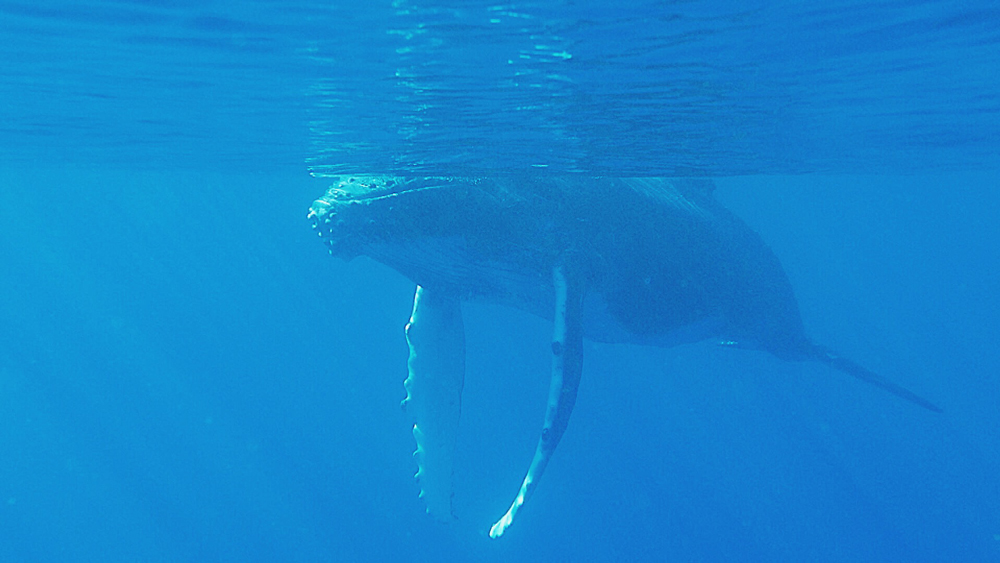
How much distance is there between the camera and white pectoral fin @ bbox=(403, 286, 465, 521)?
12109mm

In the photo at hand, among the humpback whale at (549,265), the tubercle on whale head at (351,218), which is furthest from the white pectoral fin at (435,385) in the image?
the tubercle on whale head at (351,218)

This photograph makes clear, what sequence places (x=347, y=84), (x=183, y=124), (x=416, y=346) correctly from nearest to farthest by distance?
1. (x=347, y=84)
2. (x=416, y=346)
3. (x=183, y=124)

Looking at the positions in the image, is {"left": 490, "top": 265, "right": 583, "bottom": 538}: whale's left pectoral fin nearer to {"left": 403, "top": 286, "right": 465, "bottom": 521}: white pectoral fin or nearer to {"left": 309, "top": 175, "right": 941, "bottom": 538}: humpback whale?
{"left": 309, "top": 175, "right": 941, "bottom": 538}: humpback whale

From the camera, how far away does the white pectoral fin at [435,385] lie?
12109mm

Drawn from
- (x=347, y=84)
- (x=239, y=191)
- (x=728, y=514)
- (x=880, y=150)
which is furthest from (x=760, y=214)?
(x=347, y=84)

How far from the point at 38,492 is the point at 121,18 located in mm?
63548

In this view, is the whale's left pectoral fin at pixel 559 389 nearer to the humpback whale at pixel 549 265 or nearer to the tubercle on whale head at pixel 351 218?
the humpback whale at pixel 549 265

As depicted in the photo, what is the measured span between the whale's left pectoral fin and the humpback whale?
2cm

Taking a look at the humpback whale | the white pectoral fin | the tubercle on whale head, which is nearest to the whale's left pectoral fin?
the humpback whale

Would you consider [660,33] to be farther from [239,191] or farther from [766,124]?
[239,191]

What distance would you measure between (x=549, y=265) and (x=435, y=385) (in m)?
2.78

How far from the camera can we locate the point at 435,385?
→ 12250 mm

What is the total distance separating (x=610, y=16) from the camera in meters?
6.77

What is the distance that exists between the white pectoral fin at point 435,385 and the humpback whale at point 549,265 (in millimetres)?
17
